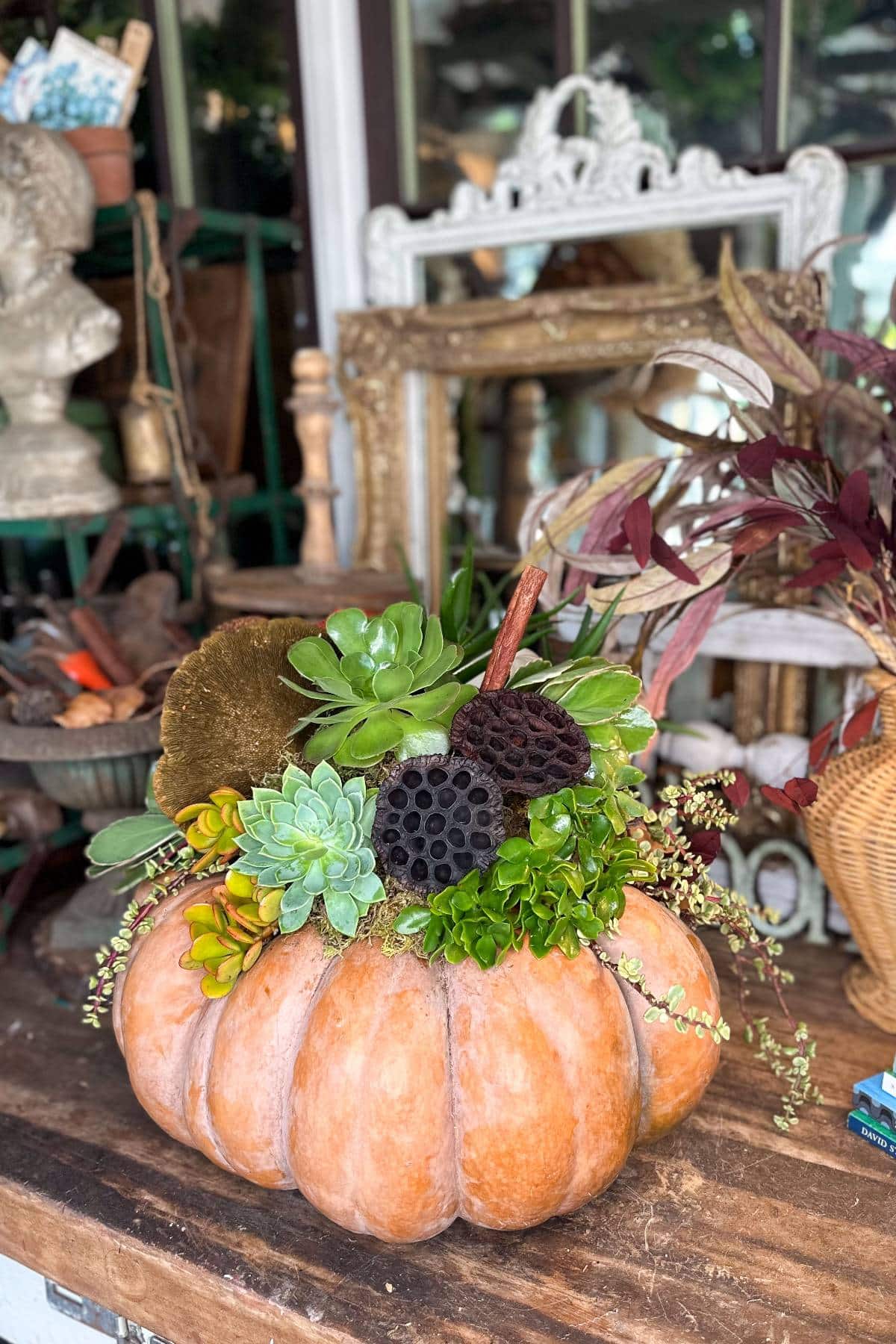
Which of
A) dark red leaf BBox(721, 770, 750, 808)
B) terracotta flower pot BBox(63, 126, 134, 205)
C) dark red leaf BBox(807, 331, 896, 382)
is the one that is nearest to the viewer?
dark red leaf BBox(721, 770, 750, 808)

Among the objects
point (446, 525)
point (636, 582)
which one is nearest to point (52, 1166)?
point (636, 582)

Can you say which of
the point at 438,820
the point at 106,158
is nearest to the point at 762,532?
the point at 438,820

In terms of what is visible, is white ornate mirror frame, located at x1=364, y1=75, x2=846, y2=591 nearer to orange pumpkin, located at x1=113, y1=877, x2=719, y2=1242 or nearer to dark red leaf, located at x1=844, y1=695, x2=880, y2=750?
dark red leaf, located at x1=844, y1=695, x2=880, y2=750

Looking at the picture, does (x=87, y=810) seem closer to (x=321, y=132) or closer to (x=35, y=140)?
(x=35, y=140)

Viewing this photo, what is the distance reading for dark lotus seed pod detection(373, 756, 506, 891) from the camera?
67 centimetres

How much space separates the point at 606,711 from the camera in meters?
0.73

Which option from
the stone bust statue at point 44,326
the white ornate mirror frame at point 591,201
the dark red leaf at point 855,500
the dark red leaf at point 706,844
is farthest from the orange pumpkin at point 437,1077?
the white ornate mirror frame at point 591,201

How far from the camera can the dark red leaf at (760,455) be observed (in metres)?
0.85

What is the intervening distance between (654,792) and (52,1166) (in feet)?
2.62

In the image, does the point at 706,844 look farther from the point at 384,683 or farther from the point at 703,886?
the point at 384,683

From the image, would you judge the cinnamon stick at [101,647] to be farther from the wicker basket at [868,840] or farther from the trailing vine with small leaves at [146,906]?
the wicker basket at [868,840]

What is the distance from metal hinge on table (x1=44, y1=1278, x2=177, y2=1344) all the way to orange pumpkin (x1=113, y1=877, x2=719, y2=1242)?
6.3 inches

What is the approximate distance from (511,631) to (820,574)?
0.97 feet

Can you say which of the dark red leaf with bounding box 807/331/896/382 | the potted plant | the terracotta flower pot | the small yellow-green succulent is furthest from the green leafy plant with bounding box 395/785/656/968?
the terracotta flower pot
